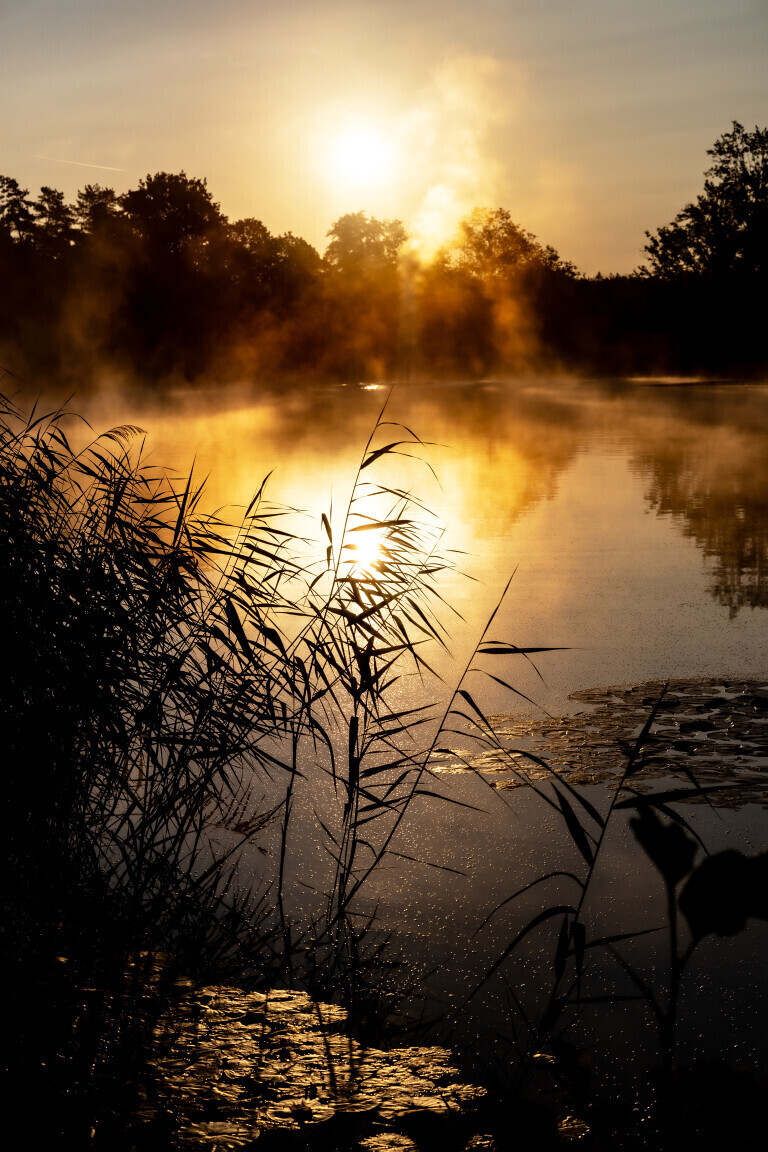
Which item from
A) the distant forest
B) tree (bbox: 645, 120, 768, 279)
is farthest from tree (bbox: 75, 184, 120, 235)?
tree (bbox: 645, 120, 768, 279)

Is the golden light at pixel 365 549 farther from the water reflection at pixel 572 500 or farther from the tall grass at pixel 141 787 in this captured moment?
the tall grass at pixel 141 787

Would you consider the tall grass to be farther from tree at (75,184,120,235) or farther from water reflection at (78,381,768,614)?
tree at (75,184,120,235)

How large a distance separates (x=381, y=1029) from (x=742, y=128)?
45.0 m

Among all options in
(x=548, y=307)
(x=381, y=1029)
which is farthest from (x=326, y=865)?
(x=548, y=307)

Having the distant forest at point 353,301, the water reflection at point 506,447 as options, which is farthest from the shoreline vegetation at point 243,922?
the distant forest at point 353,301

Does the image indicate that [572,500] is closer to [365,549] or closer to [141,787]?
[365,549]

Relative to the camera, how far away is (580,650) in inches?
225

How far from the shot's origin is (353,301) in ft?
133

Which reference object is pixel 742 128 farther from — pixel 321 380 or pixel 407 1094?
pixel 407 1094

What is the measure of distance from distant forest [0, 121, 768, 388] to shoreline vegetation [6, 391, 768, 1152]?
97.5ft

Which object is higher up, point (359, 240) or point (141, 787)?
point (359, 240)

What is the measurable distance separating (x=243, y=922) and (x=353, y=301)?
3911cm

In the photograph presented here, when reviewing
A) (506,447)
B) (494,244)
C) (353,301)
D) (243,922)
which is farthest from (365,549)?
(494,244)

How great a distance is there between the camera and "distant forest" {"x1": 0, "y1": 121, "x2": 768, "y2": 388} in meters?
34.0
